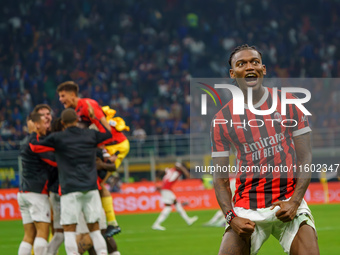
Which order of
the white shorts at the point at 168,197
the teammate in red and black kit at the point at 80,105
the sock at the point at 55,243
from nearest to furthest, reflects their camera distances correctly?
the teammate in red and black kit at the point at 80,105, the sock at the point at 55,243, the white shorts at the point at 168,197

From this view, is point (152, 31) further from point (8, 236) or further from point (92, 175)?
point (92, 175)

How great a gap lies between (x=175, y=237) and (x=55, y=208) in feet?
17.7

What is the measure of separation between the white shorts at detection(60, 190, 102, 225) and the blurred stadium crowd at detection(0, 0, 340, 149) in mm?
17258

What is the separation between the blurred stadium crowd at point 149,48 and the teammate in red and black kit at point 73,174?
17.3 m

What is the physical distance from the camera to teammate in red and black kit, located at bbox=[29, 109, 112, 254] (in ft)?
24.2

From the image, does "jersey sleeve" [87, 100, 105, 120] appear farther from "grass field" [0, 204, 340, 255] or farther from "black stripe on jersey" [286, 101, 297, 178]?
"black stripe on jersey" [286, 101, 297, 178]

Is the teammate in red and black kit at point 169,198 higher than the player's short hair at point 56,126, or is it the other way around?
the player's short hair at point 56,126

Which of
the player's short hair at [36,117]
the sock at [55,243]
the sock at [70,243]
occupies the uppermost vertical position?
the player's short hair at [36,117]

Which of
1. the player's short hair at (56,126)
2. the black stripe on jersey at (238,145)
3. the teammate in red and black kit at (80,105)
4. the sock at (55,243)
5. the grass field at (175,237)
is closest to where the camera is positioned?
the black stripe on jersey at (238,145)

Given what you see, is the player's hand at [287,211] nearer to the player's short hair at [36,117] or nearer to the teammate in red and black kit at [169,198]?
the player's short hair at [36,117]

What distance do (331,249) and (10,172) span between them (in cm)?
1290

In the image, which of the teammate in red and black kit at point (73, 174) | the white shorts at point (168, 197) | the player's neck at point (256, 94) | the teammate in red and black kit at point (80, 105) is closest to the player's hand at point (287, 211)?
the player's neck at point (256, 94)

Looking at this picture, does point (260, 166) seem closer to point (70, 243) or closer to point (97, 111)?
point (70, 243)

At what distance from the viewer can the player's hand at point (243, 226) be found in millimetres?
4168
